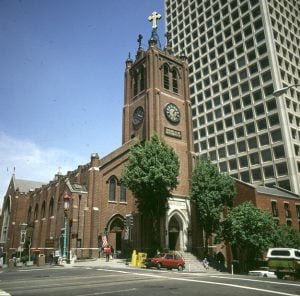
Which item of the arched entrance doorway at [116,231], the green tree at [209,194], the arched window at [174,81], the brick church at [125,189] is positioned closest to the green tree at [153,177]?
the brick church at [125,189]

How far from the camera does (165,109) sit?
135 feet

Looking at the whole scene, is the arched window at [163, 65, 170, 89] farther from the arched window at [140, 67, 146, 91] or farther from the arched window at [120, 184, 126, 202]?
the arched window at [120, 184, 126, 202]

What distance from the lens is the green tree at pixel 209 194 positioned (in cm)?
3431

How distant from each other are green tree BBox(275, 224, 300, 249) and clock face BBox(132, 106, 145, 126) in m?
22.0

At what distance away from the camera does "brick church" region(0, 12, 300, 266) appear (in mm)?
35125

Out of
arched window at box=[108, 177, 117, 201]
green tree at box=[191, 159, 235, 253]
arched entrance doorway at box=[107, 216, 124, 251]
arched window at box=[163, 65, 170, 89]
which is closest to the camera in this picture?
green tree at box=[191, 159, 235, 253]

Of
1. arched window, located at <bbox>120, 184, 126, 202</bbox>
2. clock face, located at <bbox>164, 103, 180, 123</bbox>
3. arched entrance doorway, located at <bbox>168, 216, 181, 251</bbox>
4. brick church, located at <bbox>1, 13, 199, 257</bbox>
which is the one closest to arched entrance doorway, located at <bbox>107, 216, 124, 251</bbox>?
brick church, located at <bbox>1, 13, 199, 257</bbox>

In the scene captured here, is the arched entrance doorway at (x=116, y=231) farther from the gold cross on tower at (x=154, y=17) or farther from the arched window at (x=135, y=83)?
the gold cross on tower at (x=154, y=17)

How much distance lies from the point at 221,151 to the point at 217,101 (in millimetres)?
11943

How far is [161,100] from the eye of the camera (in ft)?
136

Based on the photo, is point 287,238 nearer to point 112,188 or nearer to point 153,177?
point 153,177

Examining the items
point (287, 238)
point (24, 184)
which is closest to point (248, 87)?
point (287, 238)

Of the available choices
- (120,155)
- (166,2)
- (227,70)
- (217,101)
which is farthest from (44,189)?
(166,2)

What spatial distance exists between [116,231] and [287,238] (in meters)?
19.8
